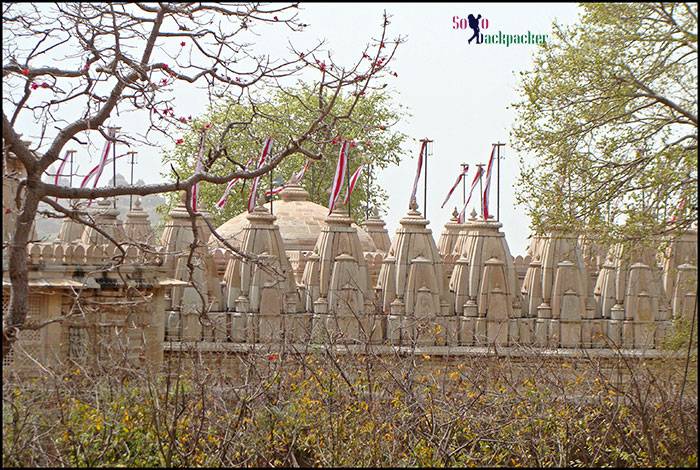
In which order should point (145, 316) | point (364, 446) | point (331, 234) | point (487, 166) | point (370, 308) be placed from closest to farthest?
1. point (364, 446)
2. point (145, 316)
3. point (370, 308)
4. point (331, 234)
5. point (487, 166)

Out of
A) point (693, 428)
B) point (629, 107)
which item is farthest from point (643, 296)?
point (693, 428)

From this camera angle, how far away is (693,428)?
802 cm

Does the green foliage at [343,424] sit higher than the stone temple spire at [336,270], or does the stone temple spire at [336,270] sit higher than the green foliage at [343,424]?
the stone temple spire at [336,270]

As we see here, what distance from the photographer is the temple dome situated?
29.7 metres

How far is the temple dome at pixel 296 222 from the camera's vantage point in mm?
29672

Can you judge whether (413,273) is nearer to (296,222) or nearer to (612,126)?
(296,222)

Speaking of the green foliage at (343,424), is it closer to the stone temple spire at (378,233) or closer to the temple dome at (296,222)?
the temple dome at (296,222)

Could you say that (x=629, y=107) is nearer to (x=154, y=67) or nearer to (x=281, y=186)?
(x=154, y=67)

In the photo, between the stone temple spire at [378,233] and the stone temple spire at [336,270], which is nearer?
the stone temple spire at [336,270]

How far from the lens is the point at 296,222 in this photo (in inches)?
1191

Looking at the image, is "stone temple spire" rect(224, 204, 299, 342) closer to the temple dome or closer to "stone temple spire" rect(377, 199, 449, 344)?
"stone temple spire" rect(377, 199, 449, 344)

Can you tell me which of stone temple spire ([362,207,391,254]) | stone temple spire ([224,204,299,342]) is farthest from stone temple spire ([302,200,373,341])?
stone temple spire ([362,207,391,254])

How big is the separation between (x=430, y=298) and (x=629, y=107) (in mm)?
15391

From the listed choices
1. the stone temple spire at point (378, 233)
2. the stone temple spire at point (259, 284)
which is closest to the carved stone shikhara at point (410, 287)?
the stone temple spire at point (259, 284)
